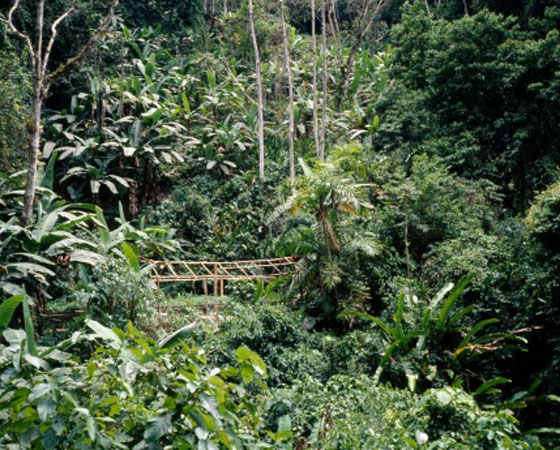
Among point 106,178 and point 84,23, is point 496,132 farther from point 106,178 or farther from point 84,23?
point 84,23

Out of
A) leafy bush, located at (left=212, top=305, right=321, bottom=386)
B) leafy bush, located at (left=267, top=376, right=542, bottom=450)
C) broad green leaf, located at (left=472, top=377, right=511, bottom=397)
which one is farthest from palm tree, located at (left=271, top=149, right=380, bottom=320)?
leafy bush, located at (left=267, top=376, right=542, bottom=450)

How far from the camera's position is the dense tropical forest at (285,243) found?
9.45 feet

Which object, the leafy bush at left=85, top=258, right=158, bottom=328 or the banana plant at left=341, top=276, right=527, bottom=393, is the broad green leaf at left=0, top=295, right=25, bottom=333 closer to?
the leafy bush at left=85, top=258, right=158, bottom=328

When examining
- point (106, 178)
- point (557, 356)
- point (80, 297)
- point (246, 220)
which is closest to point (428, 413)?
point (557, 356)

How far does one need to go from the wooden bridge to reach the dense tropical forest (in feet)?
0.99

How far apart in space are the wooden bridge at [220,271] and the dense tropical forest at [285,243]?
0.30 meters

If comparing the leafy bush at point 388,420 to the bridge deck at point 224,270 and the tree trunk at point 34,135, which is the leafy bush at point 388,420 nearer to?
the bridge deck at point 224,270

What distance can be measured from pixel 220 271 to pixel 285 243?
2.38 metres

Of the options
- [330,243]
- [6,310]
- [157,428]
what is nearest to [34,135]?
[6,310]

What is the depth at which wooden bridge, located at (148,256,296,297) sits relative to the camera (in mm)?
8380

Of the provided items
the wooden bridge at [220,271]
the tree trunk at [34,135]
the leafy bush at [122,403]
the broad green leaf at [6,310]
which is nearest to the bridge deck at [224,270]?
the wooden bridge at [220,271]

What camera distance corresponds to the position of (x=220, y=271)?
10812 mm

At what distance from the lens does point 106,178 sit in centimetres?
1298

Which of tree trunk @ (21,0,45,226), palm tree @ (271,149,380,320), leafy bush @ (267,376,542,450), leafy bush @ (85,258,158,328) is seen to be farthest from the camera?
palm tree @ (271,149,380,320)
